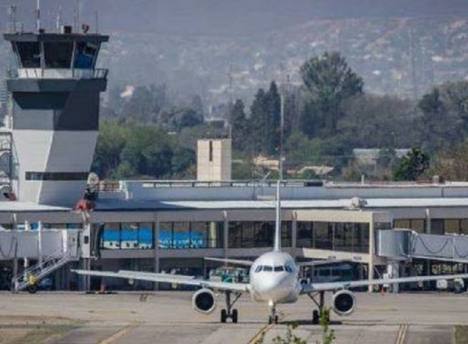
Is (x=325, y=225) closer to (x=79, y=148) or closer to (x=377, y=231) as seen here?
(x=377, y=231)

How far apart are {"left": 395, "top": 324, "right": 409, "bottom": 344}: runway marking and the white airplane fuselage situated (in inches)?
190

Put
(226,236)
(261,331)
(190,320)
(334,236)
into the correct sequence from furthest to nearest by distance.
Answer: (334,236), (226,236), (190,320), (261,331)

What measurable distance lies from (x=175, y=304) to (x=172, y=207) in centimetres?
2571

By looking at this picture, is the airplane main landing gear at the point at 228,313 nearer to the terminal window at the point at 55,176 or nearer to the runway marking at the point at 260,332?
the runway marking at the point at 260,332

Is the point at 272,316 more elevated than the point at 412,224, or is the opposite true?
the point at 412,224

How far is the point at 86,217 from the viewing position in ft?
447

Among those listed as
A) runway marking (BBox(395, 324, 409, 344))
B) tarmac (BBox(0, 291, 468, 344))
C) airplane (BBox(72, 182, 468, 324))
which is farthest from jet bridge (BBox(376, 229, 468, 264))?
runway marking (BBox(395, 324, 409, 344))

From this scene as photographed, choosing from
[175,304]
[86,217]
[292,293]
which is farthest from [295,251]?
[292,293]

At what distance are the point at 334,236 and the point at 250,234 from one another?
495cm

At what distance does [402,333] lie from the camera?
10062cm

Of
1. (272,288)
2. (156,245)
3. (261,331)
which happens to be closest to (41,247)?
(156,245)

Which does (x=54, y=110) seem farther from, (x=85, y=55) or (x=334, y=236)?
(x=334, y=236)

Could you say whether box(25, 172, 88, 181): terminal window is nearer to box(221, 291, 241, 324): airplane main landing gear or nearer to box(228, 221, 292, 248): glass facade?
box(228, 221, 292, 248): glass facade

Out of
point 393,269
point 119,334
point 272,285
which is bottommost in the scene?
point 119,334
